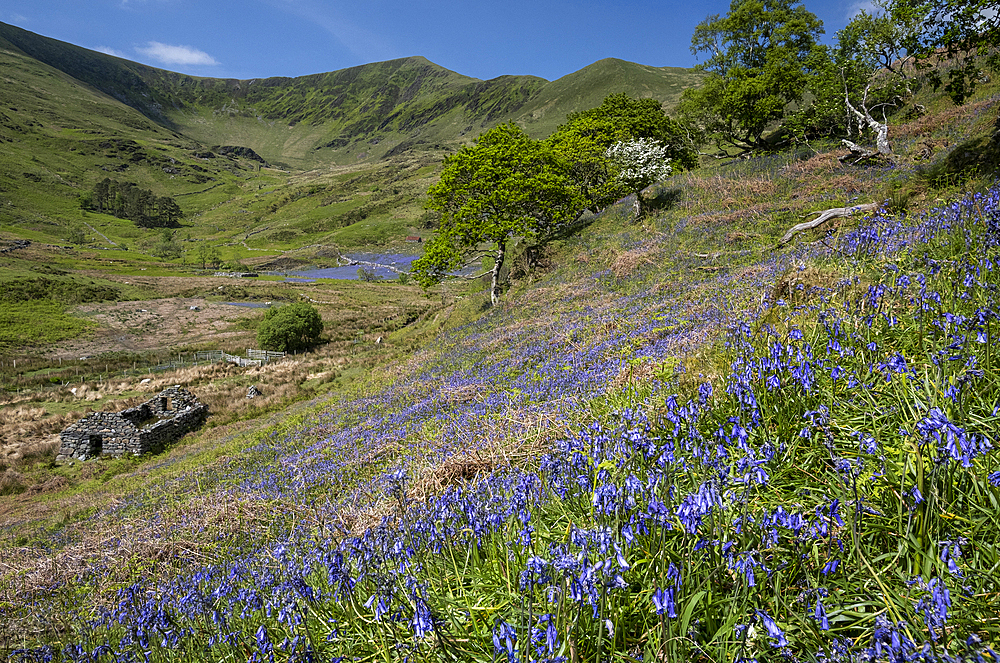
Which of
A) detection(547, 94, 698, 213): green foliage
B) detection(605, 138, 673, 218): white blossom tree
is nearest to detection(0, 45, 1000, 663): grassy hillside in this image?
detection(605, 138, 673, 218): white blossom tree

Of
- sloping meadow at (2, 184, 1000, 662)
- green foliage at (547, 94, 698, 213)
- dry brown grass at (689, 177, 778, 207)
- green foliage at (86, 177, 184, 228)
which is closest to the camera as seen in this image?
sloping meadow at (2, 184, 1000, 662)

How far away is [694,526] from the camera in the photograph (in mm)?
2303

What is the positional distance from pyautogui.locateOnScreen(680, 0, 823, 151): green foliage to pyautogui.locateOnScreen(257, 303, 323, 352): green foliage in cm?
4152

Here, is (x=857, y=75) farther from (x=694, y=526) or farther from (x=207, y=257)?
(x=207, y=257)

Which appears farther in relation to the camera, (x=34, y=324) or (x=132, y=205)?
(x=132, y=205)

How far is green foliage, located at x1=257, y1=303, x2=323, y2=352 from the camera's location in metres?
44.9

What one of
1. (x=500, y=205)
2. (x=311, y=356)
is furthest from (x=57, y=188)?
(x=500, y=205)

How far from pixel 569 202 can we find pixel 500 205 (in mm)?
5845

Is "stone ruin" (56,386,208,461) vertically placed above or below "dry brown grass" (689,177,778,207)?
below

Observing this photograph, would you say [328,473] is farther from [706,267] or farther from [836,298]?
[706,267]

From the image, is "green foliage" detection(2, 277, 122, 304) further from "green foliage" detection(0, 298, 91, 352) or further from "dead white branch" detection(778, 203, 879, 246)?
"dead white branch" detection(778, 203, 879, 246)

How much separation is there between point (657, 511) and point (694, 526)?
201 millimetres

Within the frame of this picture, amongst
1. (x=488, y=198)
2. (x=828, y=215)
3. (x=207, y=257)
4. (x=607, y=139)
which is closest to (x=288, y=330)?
(x=488, y=198)

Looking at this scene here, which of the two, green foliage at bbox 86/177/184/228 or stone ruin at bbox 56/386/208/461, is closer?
stone ruin at bbox 56/386/208/461
